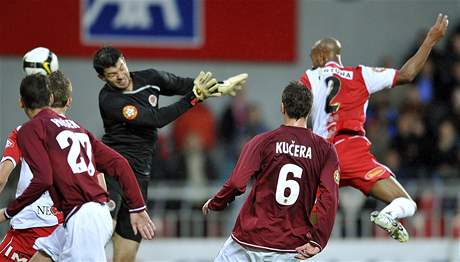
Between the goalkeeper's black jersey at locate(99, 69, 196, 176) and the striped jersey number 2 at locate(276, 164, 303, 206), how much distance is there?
58.4 inches

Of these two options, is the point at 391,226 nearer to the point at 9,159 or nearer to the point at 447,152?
the point at 9,159

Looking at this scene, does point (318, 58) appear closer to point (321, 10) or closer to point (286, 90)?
point (286, 90)

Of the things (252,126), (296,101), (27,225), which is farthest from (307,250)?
(252,126)

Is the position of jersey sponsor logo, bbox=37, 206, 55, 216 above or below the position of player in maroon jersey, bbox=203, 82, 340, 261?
below

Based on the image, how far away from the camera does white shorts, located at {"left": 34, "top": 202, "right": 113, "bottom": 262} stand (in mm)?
7684

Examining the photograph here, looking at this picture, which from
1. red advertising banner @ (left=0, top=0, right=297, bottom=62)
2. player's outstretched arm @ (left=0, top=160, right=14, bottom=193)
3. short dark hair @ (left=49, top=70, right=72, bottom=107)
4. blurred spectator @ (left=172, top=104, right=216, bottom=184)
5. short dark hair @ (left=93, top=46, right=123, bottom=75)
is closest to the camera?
short dark hair @ (left=49, top=70, right=72, bottom=107)

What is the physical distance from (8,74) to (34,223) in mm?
8498

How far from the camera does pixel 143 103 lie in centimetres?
911

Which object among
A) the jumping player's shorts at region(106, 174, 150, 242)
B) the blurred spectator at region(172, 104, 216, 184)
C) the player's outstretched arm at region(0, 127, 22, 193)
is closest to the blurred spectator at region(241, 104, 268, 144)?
the blurred spectator at region(172, 104, 216, 184)

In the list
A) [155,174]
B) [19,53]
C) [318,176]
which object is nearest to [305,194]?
[318,176]

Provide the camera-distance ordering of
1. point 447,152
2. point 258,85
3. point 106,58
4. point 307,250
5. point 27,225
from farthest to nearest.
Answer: point 258,85 → point 447,152 → point 106,58 → point 27,225 → point 307,250

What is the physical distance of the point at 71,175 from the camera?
305 inches

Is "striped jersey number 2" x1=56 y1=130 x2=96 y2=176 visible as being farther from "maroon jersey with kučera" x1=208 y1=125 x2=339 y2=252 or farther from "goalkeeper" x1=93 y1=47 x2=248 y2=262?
"goalkeeper" x1=93 y1=47 x2=248 y2=262

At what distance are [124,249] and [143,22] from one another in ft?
27.8
